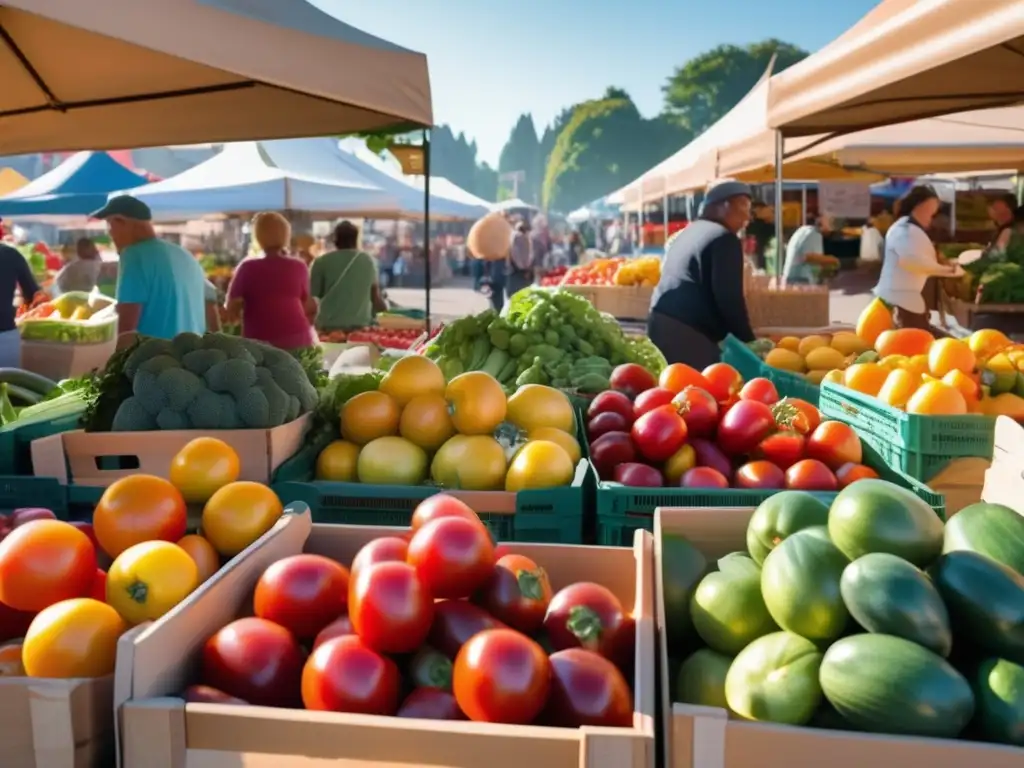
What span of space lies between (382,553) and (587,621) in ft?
1.37

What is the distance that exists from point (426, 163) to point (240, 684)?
4253 millimetres

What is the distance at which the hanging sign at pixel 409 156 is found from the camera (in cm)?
558

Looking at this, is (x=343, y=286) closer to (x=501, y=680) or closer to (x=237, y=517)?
(x=237, y=517)

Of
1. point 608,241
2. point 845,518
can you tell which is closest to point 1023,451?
point 845,518

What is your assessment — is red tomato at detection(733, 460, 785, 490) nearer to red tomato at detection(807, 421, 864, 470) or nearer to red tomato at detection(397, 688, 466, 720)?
red tomato at detection(807, 421, 864, 470)

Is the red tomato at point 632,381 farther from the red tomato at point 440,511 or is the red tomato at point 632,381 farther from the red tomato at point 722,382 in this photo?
the red tomato at point 440,511

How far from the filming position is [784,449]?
279cm

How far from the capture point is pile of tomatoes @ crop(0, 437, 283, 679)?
1609mm

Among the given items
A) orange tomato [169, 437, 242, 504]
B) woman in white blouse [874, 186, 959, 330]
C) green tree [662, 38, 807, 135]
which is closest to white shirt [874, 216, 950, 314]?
woman in white blouse [874, 186, 959, 330]

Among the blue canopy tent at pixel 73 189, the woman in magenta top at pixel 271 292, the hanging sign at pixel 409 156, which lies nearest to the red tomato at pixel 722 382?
the hanging sign at pixel 409 156

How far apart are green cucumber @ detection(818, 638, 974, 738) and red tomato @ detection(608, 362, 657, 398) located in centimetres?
203

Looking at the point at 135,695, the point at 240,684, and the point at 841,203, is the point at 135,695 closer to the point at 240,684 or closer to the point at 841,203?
the point at 240,684

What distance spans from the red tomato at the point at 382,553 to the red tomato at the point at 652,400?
4.52ft

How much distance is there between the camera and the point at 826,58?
4660mm
